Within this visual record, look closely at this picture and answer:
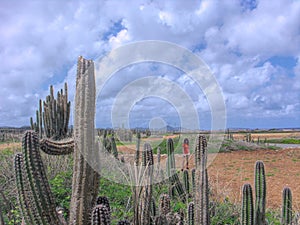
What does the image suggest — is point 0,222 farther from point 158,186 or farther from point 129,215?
point 158,186

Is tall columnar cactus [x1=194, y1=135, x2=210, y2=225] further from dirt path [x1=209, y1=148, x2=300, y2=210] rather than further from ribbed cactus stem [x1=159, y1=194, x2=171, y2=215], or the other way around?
dirt path [x1=209, y1=148, x2=300, y2=210]

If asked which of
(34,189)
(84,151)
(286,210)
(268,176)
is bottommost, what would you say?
(268,176)

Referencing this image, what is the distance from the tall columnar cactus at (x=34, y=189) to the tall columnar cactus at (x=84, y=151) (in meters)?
0.17

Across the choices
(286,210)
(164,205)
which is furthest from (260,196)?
(164,205)

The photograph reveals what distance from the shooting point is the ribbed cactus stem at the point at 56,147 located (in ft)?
8.09

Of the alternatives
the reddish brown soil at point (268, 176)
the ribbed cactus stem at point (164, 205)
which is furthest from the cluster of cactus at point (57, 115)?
the ribbed cactus stem at point (164, 205)

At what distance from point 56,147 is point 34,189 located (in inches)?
16.4

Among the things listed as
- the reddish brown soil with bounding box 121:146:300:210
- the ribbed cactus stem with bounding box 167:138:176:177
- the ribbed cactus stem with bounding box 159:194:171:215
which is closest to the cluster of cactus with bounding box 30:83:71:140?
the reddish brown soil with bounding box 121:146:300:210

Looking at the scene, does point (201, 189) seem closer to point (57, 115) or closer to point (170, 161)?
point (170, 161)

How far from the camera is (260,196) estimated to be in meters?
3.83

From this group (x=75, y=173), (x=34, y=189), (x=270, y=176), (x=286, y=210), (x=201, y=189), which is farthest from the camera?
(x=270, y=176)

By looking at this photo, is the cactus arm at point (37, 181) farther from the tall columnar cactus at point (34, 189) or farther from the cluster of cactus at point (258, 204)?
the cluster of cactus at point (258, 204)

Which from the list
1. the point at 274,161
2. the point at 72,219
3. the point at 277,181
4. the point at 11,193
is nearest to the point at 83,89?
the point at 72,219

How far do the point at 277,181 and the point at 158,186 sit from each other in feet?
20.6
